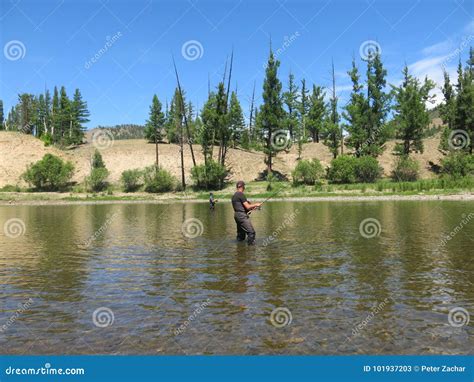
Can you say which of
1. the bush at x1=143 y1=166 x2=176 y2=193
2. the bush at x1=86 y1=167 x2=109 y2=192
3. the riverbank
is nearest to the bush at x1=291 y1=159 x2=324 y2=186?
the riverbank

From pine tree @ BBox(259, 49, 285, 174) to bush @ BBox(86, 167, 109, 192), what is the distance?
2673 cm

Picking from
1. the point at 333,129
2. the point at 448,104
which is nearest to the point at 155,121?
the point at 333,129

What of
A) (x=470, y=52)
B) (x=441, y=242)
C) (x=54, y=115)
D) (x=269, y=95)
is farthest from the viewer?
(x=54, y=115)

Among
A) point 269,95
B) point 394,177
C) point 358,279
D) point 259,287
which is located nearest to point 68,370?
point 259,287

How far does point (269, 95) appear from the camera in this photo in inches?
2591

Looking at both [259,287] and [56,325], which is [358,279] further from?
[56,325]

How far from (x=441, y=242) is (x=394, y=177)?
53.8 m
